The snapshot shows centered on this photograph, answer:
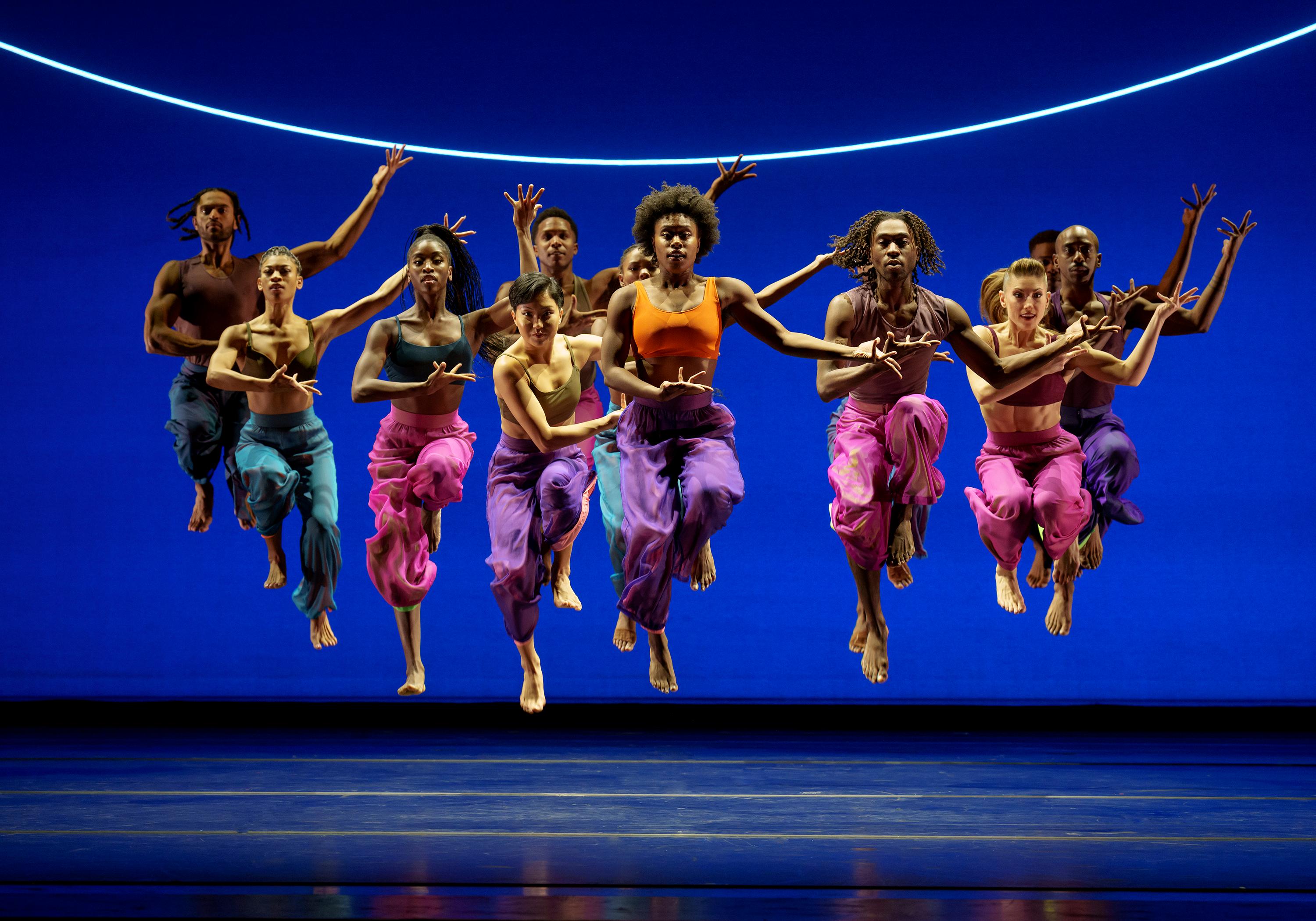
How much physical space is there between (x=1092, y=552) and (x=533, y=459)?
234 cm

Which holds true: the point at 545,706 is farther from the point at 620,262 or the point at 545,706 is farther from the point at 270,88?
the point at 270,88

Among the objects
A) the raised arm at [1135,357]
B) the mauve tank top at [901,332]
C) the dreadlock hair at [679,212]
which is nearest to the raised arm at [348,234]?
the dreadlock hair at [679,212]

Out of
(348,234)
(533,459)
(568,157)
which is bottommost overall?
(533,459)

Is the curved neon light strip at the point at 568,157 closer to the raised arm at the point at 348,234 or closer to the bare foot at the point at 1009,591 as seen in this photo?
the raised arm at the point at 348,234

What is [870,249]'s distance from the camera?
5.45 metres

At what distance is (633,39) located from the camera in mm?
6996

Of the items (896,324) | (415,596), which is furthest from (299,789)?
(896,324)

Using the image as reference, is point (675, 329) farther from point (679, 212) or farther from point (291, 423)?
point (291, 423)

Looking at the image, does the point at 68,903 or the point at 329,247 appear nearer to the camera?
the point at 68,903

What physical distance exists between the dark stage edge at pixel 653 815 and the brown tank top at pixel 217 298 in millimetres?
1733

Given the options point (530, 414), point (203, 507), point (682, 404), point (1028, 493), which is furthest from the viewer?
point (203, 507)

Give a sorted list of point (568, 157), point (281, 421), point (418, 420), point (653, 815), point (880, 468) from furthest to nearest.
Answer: point (568, 157) → point (281, 421) → point (418, 420) → point (880, 468) → point (653, 815)

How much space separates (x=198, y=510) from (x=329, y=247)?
1.29 m

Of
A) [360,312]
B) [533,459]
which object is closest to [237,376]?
[360,312]
